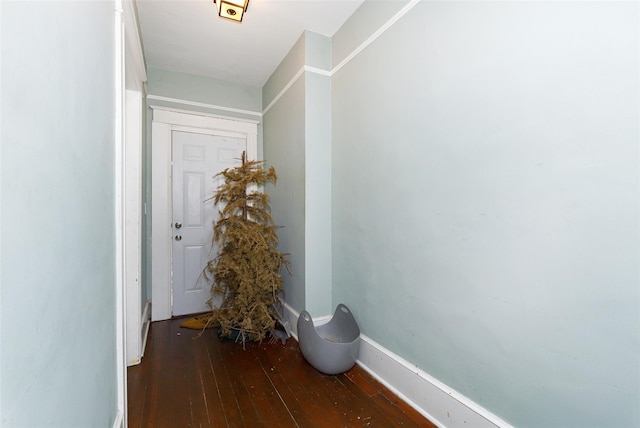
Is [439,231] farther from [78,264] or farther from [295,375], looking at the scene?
[78,264]

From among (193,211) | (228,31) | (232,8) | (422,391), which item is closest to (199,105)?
(228,31)

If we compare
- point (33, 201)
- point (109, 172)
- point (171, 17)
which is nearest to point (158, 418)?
point (109, 172)

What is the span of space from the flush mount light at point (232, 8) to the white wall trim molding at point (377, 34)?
0.81 m

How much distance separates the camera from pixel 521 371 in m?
1.18

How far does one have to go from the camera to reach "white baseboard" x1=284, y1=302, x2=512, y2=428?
4.38 ft

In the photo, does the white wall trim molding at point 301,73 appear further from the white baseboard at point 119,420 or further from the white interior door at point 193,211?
the white baseboard at point 119,420

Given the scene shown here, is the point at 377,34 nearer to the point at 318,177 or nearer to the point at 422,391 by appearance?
the point at 318,177

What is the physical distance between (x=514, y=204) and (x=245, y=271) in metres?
2.05

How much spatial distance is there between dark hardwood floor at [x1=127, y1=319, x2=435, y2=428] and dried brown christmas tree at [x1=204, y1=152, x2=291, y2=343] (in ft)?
0.72

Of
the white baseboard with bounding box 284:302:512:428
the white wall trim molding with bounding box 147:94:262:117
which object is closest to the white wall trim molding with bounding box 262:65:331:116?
the white wall trim molding with bounding box 147:94:262:117

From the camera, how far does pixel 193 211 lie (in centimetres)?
313

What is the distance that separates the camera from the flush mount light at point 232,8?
71.9 inches

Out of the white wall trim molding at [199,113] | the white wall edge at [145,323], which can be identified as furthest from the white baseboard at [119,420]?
the white wall trim molding at [199,113]

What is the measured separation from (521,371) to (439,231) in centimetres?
69
